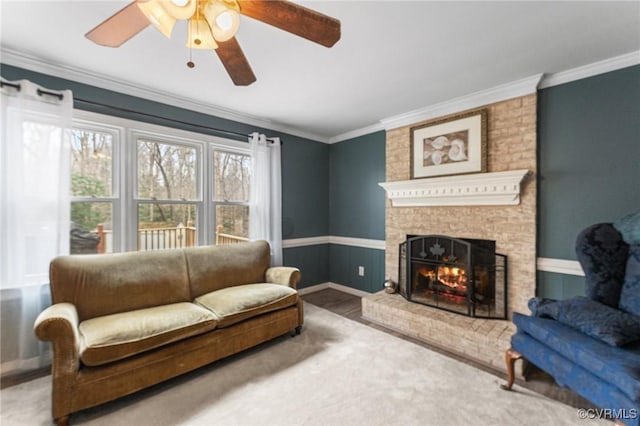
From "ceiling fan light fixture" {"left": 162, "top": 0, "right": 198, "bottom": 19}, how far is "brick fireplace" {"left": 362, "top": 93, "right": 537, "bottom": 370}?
105 inches

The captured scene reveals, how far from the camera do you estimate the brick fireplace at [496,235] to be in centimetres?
237

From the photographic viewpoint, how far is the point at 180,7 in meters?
1.13

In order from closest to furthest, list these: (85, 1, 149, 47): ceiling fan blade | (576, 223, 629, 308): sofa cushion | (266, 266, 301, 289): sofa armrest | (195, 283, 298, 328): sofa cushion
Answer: (85, 1, 149, 47): ceiling fan blade
(576, 223, 629, 308): sofa cushion
(195, 283, 298, 328): sofa cushion
(266, 266, 301, 289): sofa armrest

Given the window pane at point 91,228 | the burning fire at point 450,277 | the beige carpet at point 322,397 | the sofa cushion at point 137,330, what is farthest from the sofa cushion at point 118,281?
the burning fire at point 450,277

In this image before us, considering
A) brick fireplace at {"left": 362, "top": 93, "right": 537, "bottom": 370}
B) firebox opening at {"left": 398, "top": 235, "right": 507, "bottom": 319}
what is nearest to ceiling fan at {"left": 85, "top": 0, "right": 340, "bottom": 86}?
brick fireplace at {"left": 362, "top": 93, "right": 537, "bottom": 370}

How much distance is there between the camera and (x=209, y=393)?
73.8 inches

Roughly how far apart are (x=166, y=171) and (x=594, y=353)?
12.0 ft

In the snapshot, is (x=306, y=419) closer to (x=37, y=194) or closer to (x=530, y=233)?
(x=530, y=233)

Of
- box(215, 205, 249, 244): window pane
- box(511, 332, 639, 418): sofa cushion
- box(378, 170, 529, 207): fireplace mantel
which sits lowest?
box(511, 332, 639, 418): sofa cushion

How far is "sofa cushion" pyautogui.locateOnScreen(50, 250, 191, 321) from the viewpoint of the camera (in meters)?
2.05

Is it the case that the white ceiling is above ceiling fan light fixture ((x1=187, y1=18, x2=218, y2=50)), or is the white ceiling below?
above

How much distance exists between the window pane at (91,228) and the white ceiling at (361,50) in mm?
1151

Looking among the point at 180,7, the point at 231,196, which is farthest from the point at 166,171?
the point at 180,7

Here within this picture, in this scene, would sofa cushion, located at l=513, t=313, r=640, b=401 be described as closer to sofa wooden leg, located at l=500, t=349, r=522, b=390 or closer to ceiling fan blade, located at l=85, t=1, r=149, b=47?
sofa wooden leg, located at l=500, t=349, r=522, b=390
